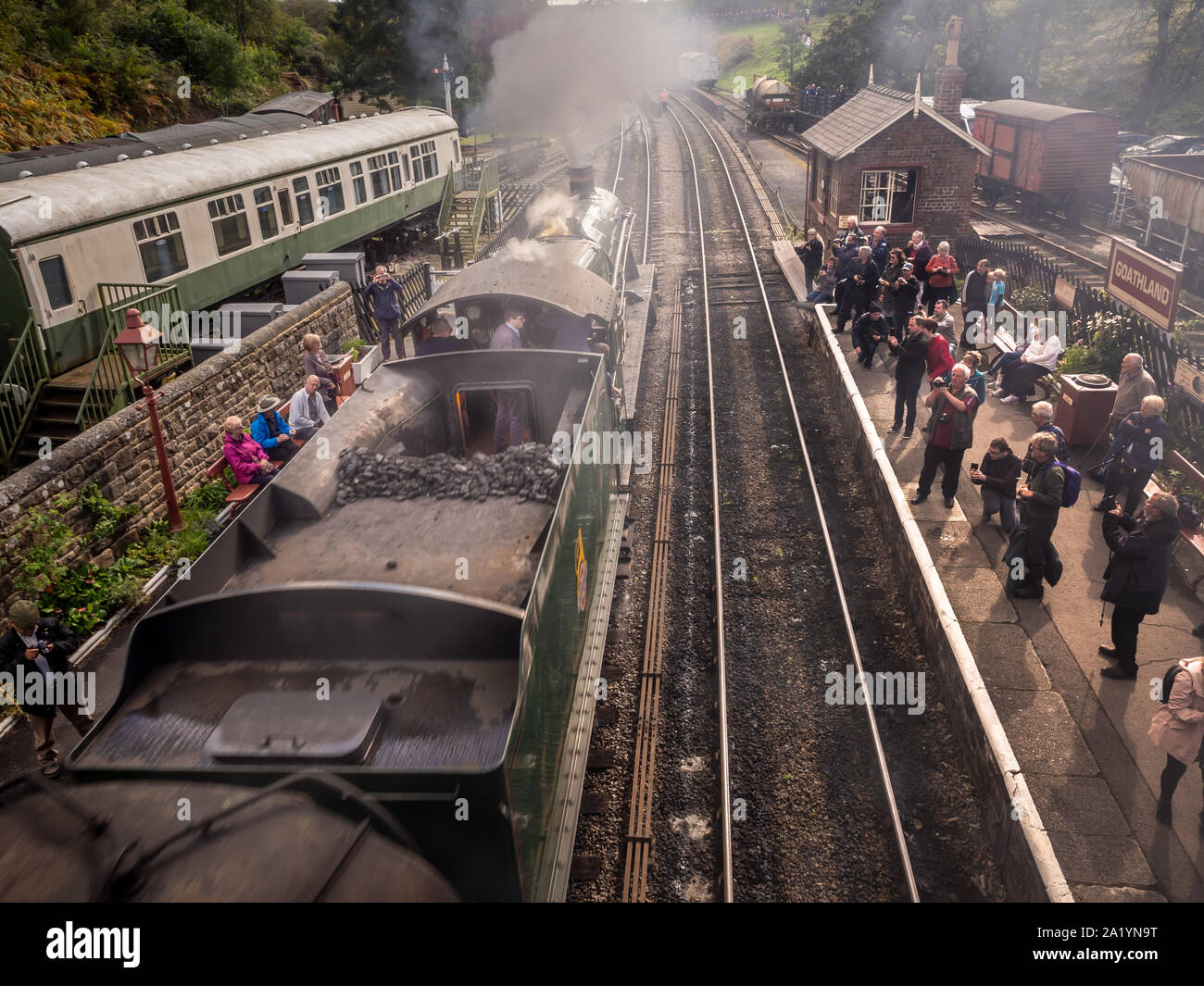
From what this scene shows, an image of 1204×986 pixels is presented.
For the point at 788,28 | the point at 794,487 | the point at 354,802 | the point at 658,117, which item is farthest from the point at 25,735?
the point at 788,28

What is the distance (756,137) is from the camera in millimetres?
43375

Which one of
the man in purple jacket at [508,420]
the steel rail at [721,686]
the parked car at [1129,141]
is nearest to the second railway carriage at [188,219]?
the man in purple jacket at [508,420]

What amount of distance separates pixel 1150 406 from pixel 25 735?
10.9m

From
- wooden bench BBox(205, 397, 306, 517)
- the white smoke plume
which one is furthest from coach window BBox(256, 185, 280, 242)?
the white smoke plume

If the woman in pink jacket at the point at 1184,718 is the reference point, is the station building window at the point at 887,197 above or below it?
above

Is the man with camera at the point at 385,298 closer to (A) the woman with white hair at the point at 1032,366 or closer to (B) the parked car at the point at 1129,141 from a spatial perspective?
(A) the woman with white hair at the point at 1032,366

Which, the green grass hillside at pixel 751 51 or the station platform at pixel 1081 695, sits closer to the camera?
the station platform at pixel 1081 695

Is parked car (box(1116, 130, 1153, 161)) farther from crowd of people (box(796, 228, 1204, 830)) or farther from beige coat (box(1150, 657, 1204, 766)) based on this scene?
beige coat (box(1150, 657, 1204, 766))

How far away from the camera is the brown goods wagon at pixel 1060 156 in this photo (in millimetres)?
24500

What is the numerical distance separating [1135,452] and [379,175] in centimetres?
1873

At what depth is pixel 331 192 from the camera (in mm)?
18625

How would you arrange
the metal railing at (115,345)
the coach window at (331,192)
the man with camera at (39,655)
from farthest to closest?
the coach window at (331,192) < the metal railing at (115,345) < the man with camera at (39,655)

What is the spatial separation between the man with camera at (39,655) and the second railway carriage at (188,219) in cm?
570

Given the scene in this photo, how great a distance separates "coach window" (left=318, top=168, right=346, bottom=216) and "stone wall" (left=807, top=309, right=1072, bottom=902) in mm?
13293
